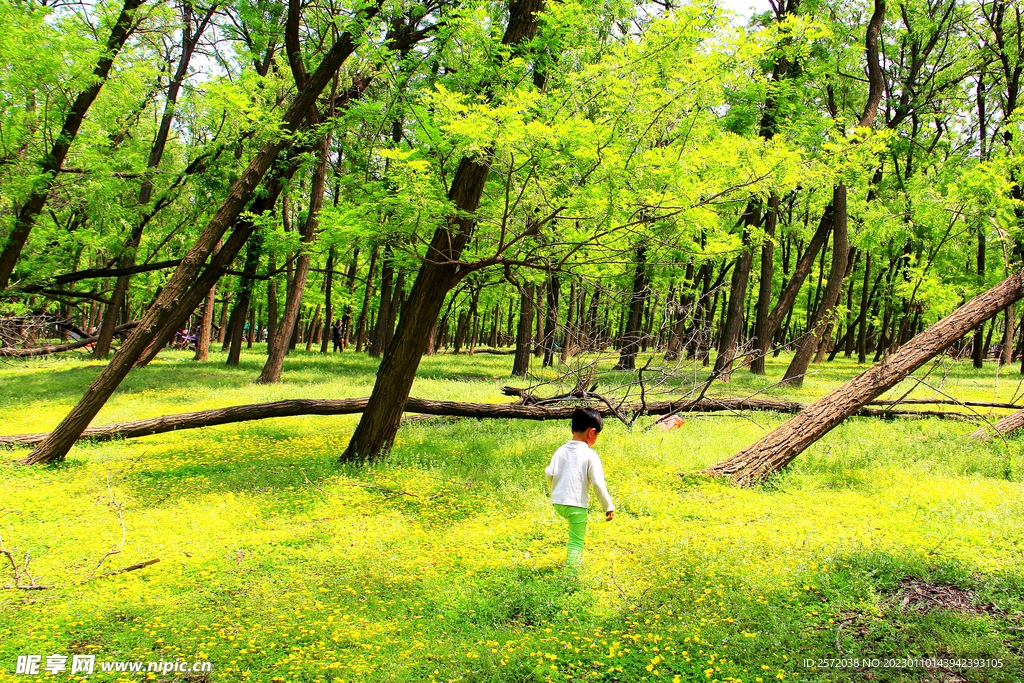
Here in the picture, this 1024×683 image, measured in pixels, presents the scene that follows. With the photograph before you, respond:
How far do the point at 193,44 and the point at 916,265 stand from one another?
27.8 meters

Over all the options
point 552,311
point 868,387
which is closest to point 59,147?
point 552,311

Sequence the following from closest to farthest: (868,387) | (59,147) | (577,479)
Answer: (577,479) < (868,387) < (59,147)

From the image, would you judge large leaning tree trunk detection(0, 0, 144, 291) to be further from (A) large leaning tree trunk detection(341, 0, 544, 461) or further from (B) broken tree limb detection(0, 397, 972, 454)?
(A) large leaning tree trunk detection(341, 0, 544, 461)

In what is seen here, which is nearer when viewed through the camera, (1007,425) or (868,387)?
(868,387)

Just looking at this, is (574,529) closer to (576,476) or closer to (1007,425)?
(576,476)

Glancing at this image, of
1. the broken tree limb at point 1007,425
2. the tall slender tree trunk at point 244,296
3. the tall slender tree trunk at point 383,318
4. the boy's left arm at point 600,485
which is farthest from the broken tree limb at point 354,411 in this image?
the tall slender tree trunk at point 383,318

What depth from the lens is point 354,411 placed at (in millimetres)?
10859

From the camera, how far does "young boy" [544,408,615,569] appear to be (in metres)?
5.07

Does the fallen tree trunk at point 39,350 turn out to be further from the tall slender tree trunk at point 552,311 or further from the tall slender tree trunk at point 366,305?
the tall slender tree trunk at point 552,311

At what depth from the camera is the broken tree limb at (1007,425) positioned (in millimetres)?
9685

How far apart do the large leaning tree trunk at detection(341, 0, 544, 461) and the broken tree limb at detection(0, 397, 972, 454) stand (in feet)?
3.33

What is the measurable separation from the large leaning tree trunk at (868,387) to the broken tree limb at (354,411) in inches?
86.9

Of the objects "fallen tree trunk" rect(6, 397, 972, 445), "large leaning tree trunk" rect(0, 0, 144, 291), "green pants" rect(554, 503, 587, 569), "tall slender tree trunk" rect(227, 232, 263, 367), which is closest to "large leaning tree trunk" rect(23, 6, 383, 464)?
"fallen tree trunk" rect(6, 397, 972, 445)

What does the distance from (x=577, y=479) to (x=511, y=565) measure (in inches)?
50.4
